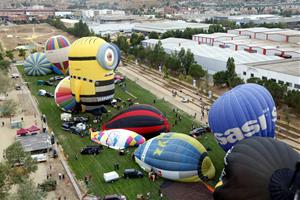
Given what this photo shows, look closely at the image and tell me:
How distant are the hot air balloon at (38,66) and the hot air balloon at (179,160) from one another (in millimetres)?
36393

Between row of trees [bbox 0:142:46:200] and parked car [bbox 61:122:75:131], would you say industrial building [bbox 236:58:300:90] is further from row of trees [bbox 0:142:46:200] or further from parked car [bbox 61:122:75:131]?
row of trees [bbox 0:142:46:200]

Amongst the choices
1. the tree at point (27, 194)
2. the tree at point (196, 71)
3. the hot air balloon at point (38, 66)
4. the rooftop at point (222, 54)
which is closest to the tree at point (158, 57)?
the rooftop at point (222, 54)

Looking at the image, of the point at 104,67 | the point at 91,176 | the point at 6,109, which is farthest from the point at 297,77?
the point at 6,109

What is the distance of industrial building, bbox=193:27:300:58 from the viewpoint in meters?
64.9

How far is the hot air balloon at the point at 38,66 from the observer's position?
183 ft

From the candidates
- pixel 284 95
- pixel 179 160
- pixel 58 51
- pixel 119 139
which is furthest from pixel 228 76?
pixel 179 160

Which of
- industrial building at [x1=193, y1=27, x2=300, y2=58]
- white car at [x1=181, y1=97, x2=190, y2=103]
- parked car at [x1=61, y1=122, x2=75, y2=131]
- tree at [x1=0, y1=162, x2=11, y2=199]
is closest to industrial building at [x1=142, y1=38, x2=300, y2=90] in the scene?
industrial building at [x1=193, y1=27, x2=300, y2=58]

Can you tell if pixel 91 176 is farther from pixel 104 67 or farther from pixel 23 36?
pixel 23 36

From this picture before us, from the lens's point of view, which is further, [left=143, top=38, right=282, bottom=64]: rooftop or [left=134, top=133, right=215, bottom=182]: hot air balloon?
[left=143, top=38, right=282, bottom=64]: rooftop

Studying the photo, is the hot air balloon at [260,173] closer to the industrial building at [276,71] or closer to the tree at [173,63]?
the industrial building at [276,71]

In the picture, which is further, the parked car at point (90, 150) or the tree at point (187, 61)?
the tree at point (187, 61)

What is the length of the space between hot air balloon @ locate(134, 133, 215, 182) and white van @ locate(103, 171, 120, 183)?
2213 millimetres

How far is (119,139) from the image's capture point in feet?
93.3

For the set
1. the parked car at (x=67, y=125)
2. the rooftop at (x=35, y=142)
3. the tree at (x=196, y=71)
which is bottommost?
the rooftop at (x=35, y=142)
